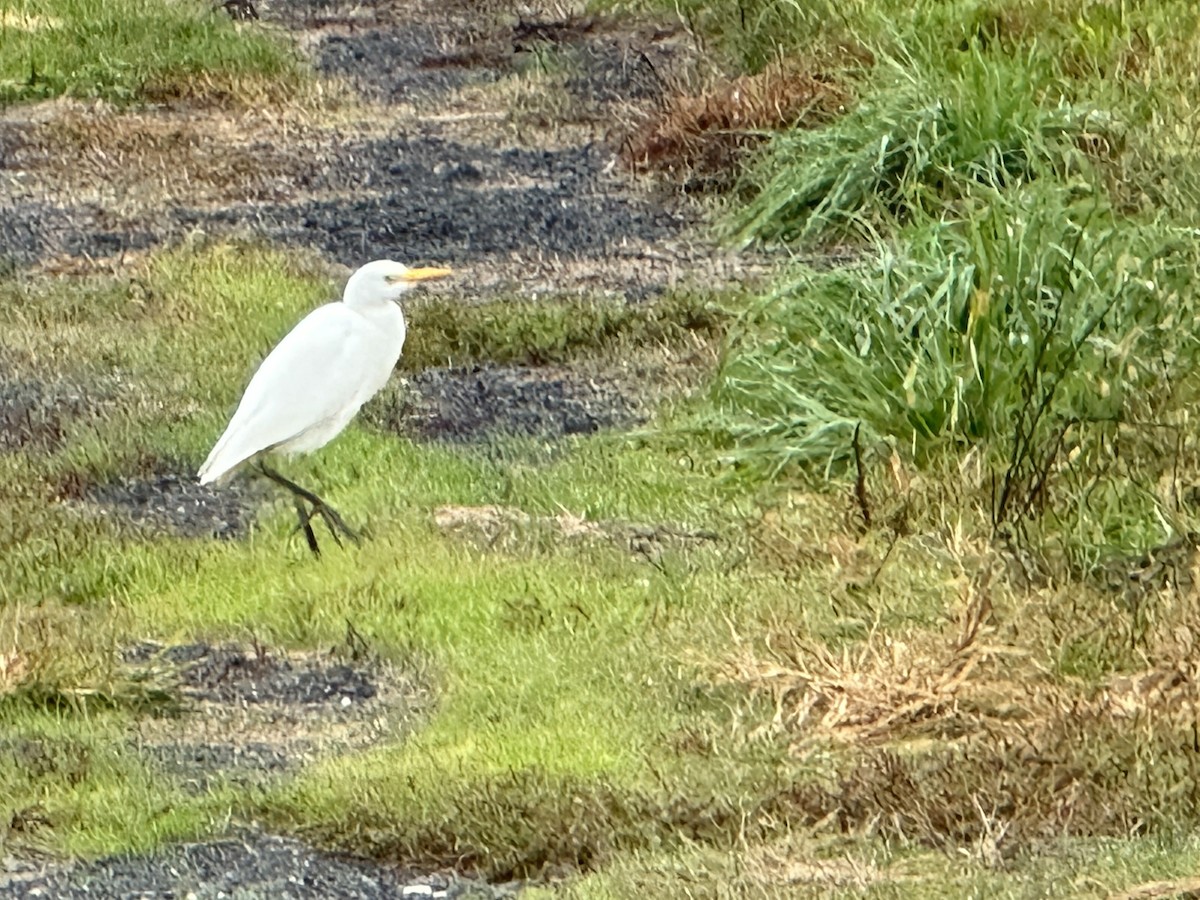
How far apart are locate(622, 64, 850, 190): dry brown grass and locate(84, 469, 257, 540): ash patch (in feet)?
14.7

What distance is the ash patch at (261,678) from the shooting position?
6.38m

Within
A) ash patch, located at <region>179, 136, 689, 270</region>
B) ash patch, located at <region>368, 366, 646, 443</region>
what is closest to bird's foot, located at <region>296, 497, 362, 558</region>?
ash patch, located at <region>368, 366, 646, 443</region>

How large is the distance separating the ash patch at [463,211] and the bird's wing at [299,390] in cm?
386

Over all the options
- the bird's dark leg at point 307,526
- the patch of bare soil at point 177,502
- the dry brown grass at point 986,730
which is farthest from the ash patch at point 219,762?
the patch of bare soil at point 177,502

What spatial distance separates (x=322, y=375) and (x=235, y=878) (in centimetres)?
265

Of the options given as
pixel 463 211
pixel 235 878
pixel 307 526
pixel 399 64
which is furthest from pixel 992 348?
pixel 399 64

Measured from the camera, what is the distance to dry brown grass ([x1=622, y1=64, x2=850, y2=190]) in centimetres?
1241

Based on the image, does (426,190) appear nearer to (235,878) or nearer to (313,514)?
(313,514)

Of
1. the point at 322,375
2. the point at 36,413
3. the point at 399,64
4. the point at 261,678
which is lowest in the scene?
the point at 399,64

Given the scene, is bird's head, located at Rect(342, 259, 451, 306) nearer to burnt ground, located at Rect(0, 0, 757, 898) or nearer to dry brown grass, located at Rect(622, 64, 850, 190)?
burnt ground, located at Rect(0, 0, 757, 898)

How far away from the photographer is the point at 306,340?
307 inches

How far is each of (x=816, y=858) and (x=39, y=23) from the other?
42.4 ft

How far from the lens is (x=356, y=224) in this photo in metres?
12.5

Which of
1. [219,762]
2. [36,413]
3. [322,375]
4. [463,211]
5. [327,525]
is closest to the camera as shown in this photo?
[219,762]
